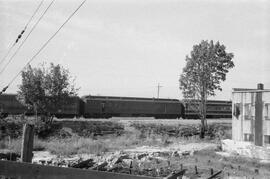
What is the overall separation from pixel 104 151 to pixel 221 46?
19.7 meters

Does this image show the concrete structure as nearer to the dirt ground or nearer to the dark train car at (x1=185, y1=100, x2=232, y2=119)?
the dirt ground

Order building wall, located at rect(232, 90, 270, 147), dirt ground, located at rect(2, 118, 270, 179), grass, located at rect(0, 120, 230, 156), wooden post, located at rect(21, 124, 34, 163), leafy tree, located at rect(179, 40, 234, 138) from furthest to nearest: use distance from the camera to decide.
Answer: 1. leafy tree, located at rect(179, 40, 234, 138)
2. building wall, located at rect(232, 90, 270, 147)
3. grass, located at rect(0, 120, 230, 156)
4. dirt ground, located at rect(2, 118, 270, 179)
5. wooden post, located at rect(21, 124, 34, 163)

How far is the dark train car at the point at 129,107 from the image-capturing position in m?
46.0

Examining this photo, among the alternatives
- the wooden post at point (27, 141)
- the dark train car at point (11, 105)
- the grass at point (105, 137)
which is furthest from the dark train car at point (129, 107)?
the wooden post at point (27, 141)

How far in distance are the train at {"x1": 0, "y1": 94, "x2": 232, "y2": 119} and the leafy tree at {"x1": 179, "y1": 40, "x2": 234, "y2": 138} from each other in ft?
4.18

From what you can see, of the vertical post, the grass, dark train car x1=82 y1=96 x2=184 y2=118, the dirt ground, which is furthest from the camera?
dark train car x1=82 y1=96 x2=184 y2=118

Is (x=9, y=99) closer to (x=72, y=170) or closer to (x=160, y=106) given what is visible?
(x=160, y=106)

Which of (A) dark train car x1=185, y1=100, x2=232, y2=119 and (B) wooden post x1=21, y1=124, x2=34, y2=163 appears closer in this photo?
(B) wooden post x1=21, y1=124, x2=34, y2=163

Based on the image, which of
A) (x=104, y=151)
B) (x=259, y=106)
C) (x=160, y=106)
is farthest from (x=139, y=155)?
(x=160, y=106)

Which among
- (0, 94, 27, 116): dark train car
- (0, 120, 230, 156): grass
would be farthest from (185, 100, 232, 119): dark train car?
(0, 94, 27, 116): dark train car

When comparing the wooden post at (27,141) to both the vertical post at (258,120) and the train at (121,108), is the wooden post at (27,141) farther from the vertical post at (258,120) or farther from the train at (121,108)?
the train at (121,108)

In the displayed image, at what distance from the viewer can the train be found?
1572 inches

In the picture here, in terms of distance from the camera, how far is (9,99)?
39906 millimetres

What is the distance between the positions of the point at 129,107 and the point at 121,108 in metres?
Answer: 1.47
